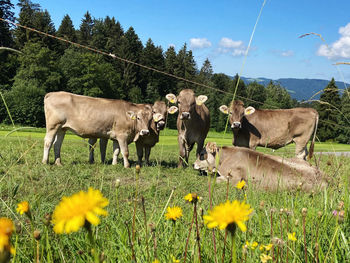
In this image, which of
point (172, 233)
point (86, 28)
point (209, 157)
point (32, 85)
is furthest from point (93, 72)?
point (172, 233)

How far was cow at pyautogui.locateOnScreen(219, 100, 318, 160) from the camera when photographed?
379 inches

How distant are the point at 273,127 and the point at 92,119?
5.60 metres

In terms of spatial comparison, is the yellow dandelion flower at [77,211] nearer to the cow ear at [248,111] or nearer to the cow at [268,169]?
the cow at [268,169]

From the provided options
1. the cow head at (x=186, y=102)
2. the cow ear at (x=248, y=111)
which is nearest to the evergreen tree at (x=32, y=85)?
the cow head at (x=186, y=102)

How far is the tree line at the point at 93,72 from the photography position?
40562 mm

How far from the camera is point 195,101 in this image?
9.14 m

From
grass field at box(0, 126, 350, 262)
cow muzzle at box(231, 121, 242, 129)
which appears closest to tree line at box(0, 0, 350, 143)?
cow muzzle at box(231, 121, 242, 129)

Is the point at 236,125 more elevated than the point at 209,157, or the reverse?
the point at 236,125

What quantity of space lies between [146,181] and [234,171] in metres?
1.78

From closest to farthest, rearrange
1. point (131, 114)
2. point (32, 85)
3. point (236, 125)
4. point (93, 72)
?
point (131, 114) → point (236, 125) → point (32, 85) → point (93, 72)

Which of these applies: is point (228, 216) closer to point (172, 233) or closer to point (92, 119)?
point (172, 233)

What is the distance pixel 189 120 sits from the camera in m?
9.12

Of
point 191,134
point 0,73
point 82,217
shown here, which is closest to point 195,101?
point 191,134

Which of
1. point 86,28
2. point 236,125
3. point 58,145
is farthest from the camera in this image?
point 86,28
